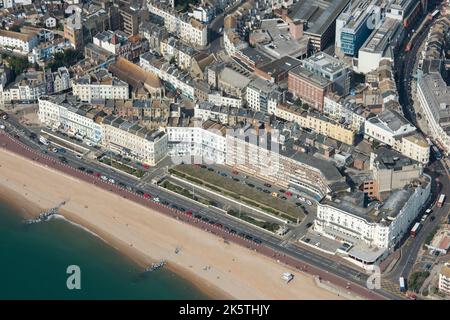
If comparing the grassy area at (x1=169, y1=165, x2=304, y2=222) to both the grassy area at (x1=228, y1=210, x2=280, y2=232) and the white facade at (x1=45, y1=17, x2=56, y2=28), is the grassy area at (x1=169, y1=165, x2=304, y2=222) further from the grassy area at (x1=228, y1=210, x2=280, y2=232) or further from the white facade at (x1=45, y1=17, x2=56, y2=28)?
the white facade at (x1=45, y1=17, x2=56, y2=28)

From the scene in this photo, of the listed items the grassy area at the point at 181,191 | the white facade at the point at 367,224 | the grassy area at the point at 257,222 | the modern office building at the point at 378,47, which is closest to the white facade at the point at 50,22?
the grassy area at the point at 181,191

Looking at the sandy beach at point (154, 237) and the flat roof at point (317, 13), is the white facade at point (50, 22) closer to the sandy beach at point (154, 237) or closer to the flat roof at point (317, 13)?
the sandy beach at point (154, 237)

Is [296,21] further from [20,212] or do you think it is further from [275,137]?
[20,212]

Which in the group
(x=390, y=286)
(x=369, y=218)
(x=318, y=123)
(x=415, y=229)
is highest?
(x=369, y=218)

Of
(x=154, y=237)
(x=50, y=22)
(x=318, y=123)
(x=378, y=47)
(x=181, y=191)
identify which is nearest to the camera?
(x=154, y=237)

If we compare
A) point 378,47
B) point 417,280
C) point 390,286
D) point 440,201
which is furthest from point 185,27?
point 417,280

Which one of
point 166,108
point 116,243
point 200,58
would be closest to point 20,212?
point 116,243

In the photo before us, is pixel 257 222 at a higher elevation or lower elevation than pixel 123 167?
higher

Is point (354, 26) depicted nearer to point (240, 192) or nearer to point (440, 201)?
point (440, 201)

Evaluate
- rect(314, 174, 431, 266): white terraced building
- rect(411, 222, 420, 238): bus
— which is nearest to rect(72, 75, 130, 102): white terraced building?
rect(314, 174, 431, 266): white terraced building
